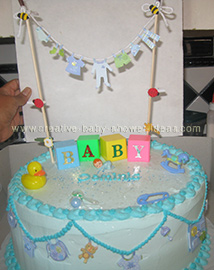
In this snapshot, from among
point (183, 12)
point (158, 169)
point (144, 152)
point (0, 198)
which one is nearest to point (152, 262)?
point (158, 169)

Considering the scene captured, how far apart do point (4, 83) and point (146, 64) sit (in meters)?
0.97

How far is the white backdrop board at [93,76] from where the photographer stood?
1.55m

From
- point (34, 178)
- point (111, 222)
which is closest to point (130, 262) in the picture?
point (111, 222)

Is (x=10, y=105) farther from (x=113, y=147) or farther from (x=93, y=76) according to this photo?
(x=113, y=147)

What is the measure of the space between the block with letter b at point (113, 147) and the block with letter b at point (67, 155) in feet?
0.51

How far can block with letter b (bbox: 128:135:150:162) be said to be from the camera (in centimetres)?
136

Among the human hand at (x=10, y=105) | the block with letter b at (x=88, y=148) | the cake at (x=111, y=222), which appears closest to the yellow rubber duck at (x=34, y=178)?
the cake at (x=111, y=222)

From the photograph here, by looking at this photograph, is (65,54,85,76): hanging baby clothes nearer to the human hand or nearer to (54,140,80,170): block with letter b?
(54,140,80,170): block with letter b

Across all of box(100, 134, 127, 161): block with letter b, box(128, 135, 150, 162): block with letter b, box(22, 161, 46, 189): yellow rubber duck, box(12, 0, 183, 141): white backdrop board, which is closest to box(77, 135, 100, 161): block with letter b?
box(100, 134, 127, 161): block with letter b

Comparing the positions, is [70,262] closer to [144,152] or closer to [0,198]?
[144,152]

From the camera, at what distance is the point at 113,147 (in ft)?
4.60

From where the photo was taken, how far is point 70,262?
1015 mm

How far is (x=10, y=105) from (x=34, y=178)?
2.10ft

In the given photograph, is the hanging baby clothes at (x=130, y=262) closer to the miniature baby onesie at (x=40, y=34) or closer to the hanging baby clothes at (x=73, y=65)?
the hanging baby clothes at (x=73, y=65)
